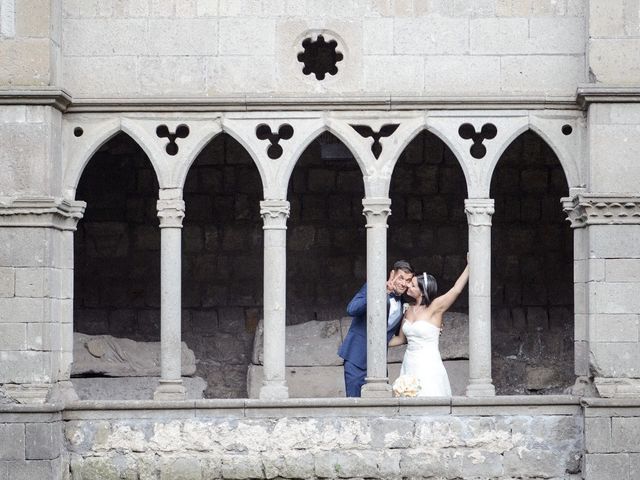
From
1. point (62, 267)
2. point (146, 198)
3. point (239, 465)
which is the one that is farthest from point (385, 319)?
point (146, 198)

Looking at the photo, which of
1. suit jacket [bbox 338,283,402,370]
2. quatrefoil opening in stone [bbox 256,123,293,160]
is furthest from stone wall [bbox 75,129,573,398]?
suit jacket [bbox 338,283,402,370]

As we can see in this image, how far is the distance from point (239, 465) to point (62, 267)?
2079mm

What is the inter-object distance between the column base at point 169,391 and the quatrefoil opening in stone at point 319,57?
2787 mm

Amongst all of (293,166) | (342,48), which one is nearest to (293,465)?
(293,166)

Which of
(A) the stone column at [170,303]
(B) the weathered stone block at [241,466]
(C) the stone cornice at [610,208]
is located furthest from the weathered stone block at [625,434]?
(A) the stone column at [170,303]

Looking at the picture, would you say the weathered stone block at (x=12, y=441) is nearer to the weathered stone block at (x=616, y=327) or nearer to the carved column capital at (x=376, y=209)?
the carved column capital at (x=376, y=209)

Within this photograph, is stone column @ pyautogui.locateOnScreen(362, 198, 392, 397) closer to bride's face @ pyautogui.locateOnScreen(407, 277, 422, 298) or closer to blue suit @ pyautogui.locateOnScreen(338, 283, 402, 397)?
blue suit @ pyautogui.locateOnScreen(338, 283, 402, 397)

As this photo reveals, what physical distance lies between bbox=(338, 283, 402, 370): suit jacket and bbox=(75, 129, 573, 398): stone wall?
1.99m

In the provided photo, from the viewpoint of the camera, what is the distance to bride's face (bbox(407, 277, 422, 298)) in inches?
517

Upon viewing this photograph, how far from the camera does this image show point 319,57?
45.3 ft

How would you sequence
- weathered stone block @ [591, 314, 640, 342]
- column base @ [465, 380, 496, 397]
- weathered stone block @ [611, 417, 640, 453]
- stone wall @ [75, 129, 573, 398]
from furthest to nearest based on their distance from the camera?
1. stone wall @ [75, 129, 573, 398]
2. column base @ [465, 380, 496, 397]
3. weathered stone block @ [591, 314, 640, 342]
4. weathered stone block @ [611, 417, 640, 453]

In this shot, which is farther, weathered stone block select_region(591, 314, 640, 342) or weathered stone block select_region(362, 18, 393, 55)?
weathered stone block select_region(362, 18, 393, 55)

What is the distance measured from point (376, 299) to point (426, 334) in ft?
2.18

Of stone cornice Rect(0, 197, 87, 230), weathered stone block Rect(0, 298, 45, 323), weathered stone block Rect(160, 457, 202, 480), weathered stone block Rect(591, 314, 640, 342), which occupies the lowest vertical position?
weathered stone block Rect(160, 457, 202, 480)
